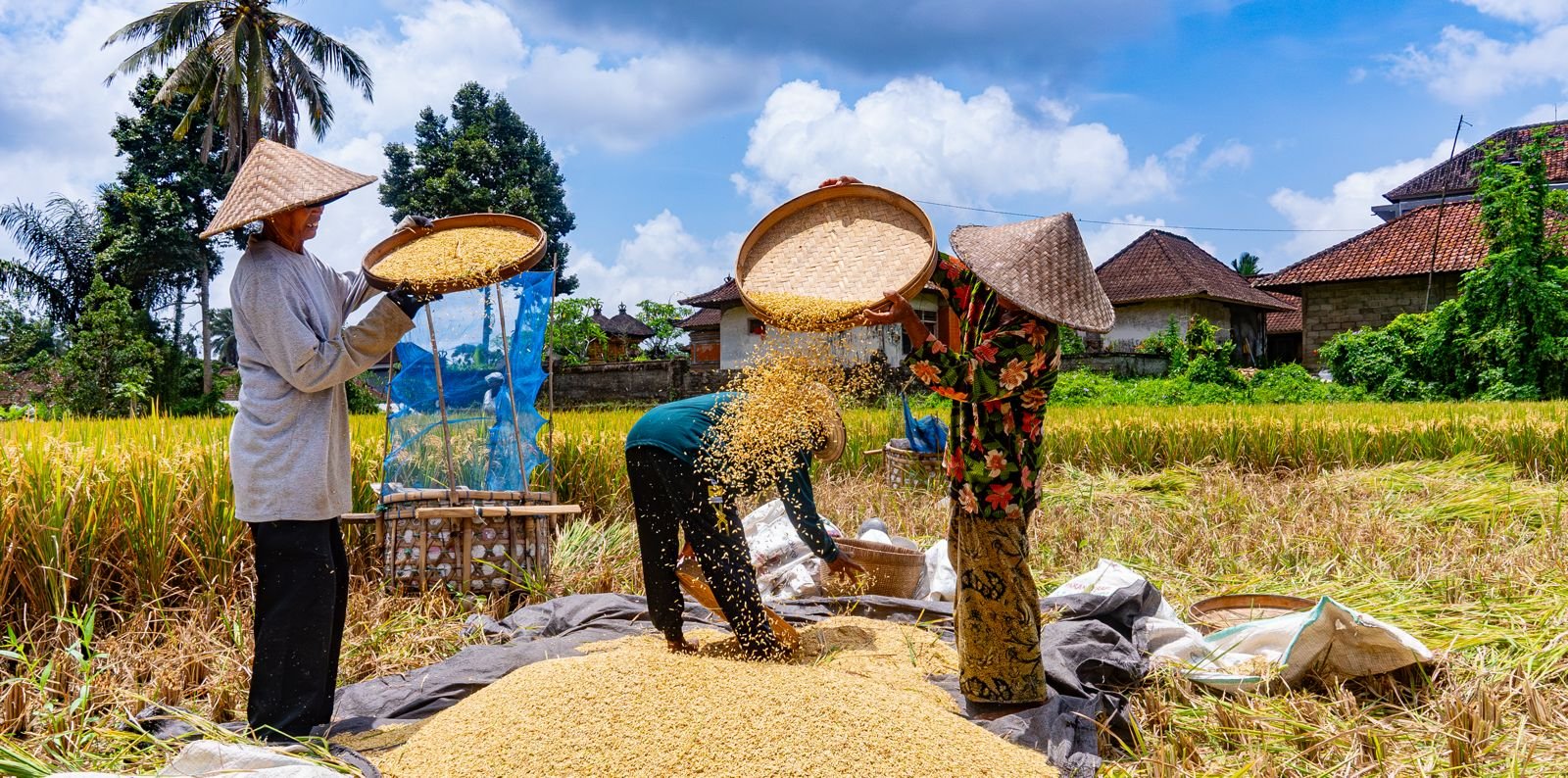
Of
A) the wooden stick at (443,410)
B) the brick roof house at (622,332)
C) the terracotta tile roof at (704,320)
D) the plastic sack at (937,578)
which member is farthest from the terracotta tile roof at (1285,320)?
the wooden stick at (443,410)

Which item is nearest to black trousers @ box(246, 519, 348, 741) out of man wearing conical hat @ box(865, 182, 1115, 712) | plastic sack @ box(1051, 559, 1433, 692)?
man wearing conical hat @ box(865, 182, 1115, 712)

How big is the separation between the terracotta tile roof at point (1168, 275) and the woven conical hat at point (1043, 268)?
17.2 meters

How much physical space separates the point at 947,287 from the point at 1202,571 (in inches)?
83.0

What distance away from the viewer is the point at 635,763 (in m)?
2.05

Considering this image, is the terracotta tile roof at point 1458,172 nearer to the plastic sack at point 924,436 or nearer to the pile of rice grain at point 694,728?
the plastic sack at point 924,436

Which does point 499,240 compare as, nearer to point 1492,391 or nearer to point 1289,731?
point 1289,731

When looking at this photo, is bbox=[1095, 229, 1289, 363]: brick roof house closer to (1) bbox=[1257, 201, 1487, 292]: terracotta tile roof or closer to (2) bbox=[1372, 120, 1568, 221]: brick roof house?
(1) bbox=[1257, 201, 1487, 292]: terracotta tile roof

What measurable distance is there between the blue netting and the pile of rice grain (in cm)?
160

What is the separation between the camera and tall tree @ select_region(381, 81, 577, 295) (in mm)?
21547

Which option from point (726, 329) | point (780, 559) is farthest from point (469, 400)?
point (726, 329)

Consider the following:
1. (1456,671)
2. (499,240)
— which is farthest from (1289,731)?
(499,240)

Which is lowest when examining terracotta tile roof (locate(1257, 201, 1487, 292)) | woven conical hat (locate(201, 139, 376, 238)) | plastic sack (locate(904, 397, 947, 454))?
plastic sack (locate(904, 397, 947, 454))

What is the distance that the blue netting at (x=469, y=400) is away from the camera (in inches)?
154

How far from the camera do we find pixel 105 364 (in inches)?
527
